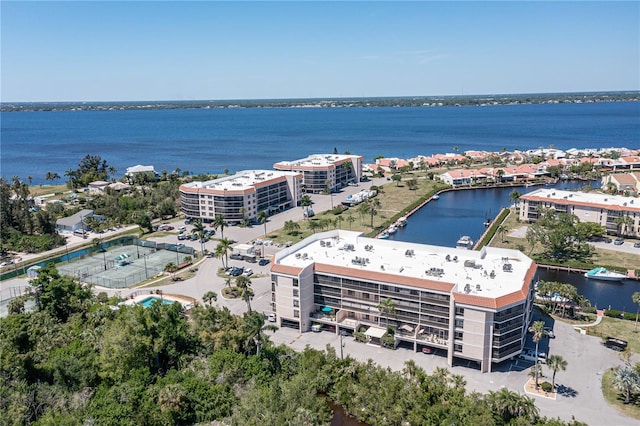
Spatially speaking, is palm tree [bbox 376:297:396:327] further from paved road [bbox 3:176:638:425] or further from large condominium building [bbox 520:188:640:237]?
large condominium building [bbox 520:188:640:237]

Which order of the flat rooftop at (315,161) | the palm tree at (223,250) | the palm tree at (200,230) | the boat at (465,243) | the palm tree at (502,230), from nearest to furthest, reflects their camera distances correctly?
the palm tree at (223,250)
the palm tree at (200,230)
the boat at (465,243)
the palm tree at (502,230)
the flat rooftop at (315,161)

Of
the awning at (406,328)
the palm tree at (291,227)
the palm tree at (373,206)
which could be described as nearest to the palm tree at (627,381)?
the awning at (406,328)

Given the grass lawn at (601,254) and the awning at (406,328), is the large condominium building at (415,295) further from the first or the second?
the grass lawn at (601,254)

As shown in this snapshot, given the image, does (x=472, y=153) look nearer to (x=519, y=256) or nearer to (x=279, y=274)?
(x=519, y=256)

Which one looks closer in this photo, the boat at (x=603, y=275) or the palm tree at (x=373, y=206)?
the boat at (x=603, y=275)

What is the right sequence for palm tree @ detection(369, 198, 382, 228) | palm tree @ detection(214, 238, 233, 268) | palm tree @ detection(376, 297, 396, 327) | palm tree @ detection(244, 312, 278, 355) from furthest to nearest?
1. palm tree @ detection(369, 198, 382, 228)
2. palm tree @ detection(214, 238, 233, 268)
3. palm tree @ detection(376, 297, 396, 327)
4. palm tree @ detection(244, 312, 278, 355)

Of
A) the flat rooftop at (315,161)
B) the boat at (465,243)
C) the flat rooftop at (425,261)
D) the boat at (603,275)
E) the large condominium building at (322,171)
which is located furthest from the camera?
the flat rooftop at (315,161)

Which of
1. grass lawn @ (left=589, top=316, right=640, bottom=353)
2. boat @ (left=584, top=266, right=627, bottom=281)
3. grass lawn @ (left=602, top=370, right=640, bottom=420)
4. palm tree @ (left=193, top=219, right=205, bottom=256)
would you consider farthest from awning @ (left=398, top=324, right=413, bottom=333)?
palm tree @ (left=193, top=219, right=205, bottom=256)
